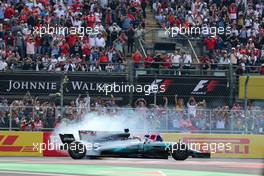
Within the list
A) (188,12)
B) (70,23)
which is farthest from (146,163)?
(188,12)

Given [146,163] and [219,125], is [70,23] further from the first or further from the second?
[146,163]

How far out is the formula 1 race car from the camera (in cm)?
2450

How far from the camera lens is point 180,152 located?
2509 centimetres

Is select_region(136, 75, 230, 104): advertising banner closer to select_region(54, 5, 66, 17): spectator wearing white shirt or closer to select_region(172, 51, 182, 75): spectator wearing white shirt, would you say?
select_region(172, 51, 182, 75): spectator wearing white shirt

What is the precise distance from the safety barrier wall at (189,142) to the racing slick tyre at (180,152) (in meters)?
2.55

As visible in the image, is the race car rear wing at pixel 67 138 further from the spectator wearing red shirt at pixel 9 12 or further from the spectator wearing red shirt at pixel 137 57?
the spectator wearing red shirt at pixel 9 12

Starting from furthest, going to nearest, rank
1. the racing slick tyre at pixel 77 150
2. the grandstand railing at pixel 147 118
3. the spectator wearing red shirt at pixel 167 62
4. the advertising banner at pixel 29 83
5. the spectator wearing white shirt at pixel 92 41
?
the spectator wearing white shirt at pixel 92 41
the spectator wearing red shirt at pixel 167 62
the advertising banner at pixel 29 83
the grandstand railing at pixel 147 118
the racing slick tyre at pixel 77 150

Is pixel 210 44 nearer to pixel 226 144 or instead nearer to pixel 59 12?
pixel 59 12

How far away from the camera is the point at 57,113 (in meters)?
27.0

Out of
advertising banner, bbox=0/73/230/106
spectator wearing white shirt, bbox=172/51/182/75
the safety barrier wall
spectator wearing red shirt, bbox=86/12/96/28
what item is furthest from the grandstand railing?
spectator wearing red shirt, bbox=86/12/96/28

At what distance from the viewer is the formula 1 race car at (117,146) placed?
2450cm

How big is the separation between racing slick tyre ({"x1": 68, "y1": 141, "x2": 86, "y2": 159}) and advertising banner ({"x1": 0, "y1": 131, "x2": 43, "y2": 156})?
2.78 m

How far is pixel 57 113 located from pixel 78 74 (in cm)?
245

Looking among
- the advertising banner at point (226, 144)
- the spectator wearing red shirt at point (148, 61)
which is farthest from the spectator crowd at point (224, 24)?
the advertising banner at point (226, 144)
